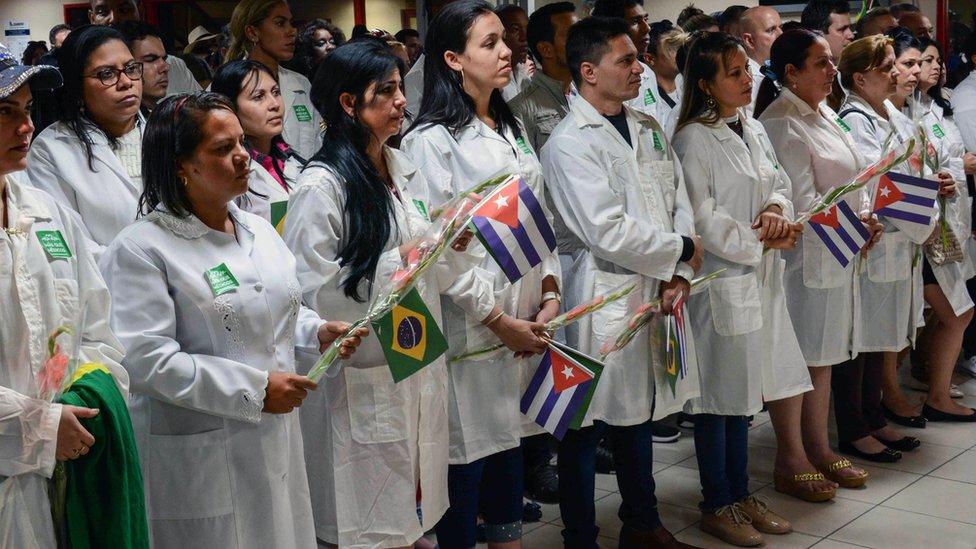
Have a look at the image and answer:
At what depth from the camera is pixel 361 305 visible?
300 centimetres

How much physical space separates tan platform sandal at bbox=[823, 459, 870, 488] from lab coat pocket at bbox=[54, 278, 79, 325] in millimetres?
3297

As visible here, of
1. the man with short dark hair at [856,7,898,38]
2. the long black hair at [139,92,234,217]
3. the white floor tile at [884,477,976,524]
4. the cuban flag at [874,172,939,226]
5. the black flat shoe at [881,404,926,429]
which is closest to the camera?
the long black hair at [139,92,234,217]

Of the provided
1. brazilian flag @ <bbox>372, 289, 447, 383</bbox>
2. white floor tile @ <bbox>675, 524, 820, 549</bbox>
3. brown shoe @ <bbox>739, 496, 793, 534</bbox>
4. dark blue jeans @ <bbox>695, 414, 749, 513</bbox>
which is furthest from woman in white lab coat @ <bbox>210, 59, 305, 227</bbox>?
brown shoe @ <bbox>739, 496, 793, 534</bbox>

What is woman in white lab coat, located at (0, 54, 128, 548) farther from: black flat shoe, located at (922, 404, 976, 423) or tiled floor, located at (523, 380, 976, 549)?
black flat shoe, located at (922, 404, 976, 423)

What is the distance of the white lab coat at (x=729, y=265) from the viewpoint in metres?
3.93

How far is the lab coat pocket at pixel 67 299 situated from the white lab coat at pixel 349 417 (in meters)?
0.72

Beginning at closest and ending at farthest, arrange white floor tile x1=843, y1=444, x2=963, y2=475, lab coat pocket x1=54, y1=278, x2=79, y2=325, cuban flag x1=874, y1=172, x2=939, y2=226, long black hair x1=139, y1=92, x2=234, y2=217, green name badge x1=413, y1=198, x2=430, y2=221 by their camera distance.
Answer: lab coat pocket x1=54, y1=278, x2=79, y2=325
long black hair x1=139, y1=92, x2=234, y2=217
green name badge x1=413, y1=198, x2=430, y2=221
cuban flag x1=874, y1=172, x2=939, y2=226
white floor tile x1=843, y1=444, x2=963, y2=475

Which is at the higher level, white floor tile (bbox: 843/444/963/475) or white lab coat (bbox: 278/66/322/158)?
white lab coat (bbox: 278/66/322/158)

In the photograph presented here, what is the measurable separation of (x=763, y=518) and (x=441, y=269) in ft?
5.66

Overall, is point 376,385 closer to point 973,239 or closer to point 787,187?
point 787,187

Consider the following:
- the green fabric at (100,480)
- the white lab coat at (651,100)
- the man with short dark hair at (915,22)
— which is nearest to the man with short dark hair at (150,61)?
the green fabric at (100,480)

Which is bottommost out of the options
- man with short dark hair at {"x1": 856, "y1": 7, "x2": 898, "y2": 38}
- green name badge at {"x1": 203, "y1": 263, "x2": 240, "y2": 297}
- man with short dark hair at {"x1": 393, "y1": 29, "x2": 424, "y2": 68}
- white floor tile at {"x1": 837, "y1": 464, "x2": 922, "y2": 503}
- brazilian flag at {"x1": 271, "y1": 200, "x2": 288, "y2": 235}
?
white floor tile at {"x1": 837, "y1": 464, "x2": 922, "y2": 503}

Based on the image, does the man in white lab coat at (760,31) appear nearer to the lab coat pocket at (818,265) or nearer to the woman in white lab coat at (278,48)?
the lab coat pocket at (818,265)

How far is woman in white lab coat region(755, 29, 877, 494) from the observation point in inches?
174
